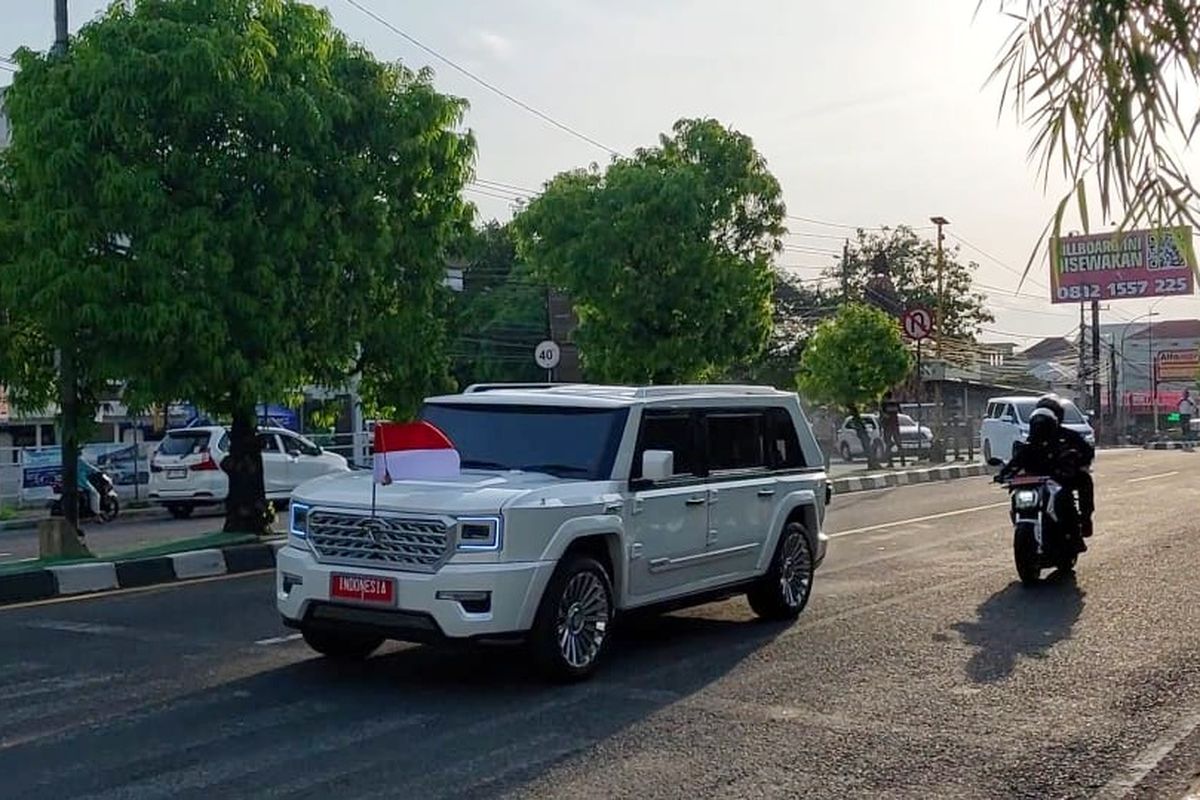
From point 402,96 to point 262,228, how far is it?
8.23 ft

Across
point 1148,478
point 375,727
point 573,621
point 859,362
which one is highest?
point 859,362

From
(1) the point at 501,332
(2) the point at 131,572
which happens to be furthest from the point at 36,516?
(1) the point at 501,332

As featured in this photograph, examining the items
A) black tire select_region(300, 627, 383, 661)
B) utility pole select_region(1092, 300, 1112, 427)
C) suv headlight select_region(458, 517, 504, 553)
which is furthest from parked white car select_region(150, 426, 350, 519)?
utility pole select_region(1092, 300, 1112, 427)

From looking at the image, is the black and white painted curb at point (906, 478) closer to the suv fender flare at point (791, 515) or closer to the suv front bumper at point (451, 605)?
the suv fender flare at point (791, 515)

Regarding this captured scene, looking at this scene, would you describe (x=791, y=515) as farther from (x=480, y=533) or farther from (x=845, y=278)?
(x=845, y=278)

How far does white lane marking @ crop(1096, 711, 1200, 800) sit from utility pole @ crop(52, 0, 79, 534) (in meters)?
11.3

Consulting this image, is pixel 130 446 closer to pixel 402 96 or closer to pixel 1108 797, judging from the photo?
pixel 402 96

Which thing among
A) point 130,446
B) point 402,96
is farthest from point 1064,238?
point 130,446

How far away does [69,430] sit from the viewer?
15.5 meters

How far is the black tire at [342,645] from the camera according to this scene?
30.0ft

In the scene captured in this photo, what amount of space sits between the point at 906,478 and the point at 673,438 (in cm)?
2395

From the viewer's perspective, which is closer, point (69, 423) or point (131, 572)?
point (131, 572)

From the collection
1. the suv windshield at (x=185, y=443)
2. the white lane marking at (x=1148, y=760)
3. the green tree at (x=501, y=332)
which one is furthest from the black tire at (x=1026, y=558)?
the green tree at (x=501, y=332)

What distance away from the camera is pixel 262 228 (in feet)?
51.0
